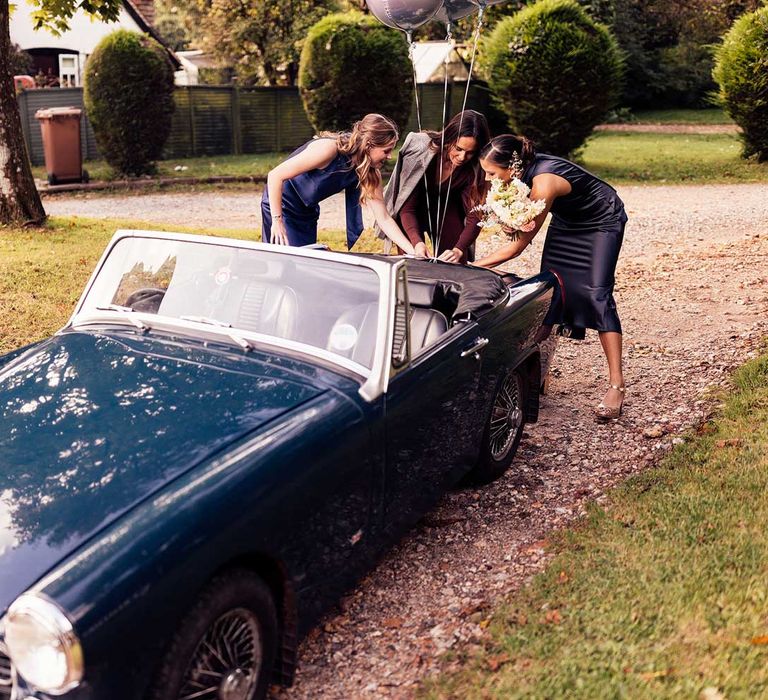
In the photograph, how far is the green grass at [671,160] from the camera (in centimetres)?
1855

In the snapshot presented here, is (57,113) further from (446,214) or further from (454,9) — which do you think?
(446,214)

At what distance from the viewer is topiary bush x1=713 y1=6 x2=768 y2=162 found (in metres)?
18.3

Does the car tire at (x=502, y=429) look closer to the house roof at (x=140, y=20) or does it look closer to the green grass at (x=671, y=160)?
the green grass at (x=671, y=160)

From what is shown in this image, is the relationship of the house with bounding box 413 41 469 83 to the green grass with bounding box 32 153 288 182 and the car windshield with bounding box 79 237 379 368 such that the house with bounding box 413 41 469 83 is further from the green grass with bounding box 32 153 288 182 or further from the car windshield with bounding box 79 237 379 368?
the car windshield with bounding box 79 237 379 368

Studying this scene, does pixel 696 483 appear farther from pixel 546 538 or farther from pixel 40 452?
pixel 40 452

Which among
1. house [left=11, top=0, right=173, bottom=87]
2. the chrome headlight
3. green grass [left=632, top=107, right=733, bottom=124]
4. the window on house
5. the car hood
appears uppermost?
house [left=11, top=0, right=173, bottom=87]

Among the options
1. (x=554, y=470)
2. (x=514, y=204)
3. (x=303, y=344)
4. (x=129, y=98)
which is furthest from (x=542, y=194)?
(x=129, y=98)

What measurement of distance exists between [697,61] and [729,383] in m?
33.2

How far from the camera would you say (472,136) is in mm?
6000

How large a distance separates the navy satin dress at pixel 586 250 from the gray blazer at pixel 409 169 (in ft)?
2.88

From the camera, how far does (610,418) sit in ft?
19.8

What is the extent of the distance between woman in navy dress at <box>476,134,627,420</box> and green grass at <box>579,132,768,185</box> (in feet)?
42.5

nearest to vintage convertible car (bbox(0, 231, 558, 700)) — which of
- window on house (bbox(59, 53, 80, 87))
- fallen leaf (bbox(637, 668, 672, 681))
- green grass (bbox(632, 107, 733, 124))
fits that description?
fallen leaf (bbox(637, 668, 672, 681))

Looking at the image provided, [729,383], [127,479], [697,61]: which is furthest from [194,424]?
[697,61]
